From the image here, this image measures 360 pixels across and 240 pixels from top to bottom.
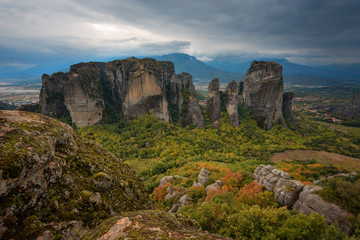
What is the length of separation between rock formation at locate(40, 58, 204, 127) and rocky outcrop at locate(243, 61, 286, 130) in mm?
23233

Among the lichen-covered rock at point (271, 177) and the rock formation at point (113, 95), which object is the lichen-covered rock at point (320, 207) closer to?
the lichen-covered rock at point (271, 177)

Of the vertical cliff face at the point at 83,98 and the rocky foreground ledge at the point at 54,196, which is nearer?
the rocky foreground ledge at the point at 54,196

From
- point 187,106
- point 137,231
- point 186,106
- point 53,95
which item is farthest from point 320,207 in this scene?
point 53,95

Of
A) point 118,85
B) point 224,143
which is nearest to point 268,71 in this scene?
point 224,143

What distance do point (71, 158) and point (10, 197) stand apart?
353 centimetres

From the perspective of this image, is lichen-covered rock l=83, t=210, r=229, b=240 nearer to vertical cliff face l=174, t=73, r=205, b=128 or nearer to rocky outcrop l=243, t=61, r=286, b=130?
vertical cliff face l=174, t=73, r=205, b=128

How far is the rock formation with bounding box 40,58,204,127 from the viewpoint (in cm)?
4997

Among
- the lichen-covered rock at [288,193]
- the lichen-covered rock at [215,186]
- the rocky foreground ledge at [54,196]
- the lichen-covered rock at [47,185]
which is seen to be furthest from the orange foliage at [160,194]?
the rocky foreground ledge at [54,196]

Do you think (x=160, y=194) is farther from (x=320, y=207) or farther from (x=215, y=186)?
(x=320, y=207)

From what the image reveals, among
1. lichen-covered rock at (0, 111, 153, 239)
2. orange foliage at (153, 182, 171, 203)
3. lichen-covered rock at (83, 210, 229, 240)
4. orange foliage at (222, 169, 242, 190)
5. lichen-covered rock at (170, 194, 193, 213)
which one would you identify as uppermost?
lichen-covered rock at (0, 111, 153, 239)

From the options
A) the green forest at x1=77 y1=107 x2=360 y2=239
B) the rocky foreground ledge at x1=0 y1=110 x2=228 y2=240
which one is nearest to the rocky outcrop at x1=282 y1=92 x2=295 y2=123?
the green forest at x1=77 y1=107 x2=360 y2=239

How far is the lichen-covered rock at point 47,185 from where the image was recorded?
483 centimetres

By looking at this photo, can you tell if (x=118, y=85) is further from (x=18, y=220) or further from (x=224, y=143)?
(x=18, y=220)

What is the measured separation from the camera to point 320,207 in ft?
45.4
